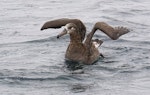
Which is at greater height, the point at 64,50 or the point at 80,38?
the point at 80,38

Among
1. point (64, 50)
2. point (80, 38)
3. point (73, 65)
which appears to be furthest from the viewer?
point (64, 50)

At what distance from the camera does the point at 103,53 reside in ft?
50.0

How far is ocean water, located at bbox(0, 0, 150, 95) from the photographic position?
1189 centimetres

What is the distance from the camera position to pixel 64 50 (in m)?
15.4

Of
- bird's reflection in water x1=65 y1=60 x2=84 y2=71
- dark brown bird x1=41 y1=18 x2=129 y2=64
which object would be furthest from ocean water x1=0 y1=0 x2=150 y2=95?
dark brown bird x1=41 y1=18 x2=129 y2=64

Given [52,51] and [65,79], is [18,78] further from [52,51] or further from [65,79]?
[52,51]

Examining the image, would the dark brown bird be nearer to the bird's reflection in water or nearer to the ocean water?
the bird's reflection in water

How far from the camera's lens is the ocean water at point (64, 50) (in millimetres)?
11891

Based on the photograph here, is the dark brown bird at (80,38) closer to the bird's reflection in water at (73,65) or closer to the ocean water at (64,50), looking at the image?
the bird's reflection in water at (73,65)

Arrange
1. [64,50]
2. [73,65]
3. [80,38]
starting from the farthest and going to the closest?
[64,50] → [80,38] → [73,65]

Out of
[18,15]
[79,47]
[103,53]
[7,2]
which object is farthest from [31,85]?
[7,2]

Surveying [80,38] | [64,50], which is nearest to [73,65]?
[80,38]

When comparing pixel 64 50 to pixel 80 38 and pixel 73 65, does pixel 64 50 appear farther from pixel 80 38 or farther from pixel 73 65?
pixel 73 65

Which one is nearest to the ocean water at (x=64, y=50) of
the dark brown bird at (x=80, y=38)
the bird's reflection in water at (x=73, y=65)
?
the bird's reflection in water at (x=73, y=65)
